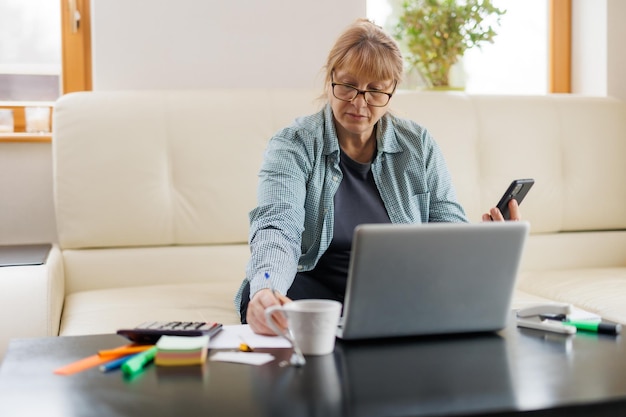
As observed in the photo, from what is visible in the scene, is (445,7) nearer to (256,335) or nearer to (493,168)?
(493,168)

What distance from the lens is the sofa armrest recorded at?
1.84m

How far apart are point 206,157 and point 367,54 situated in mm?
815

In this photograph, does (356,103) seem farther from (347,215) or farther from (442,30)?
(442,30)

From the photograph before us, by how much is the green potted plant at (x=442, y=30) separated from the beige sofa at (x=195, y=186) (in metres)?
0.35

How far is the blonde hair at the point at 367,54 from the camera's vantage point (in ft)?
5.85

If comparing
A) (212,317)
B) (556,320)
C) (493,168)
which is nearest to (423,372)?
(556,320)

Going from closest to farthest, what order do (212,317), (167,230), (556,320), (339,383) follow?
(339,383)
(556,320)
(212,317)
(167,230)

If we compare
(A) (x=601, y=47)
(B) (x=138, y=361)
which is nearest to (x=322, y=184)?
(B) (x=138, y=361)

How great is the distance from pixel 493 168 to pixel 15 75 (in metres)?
1.63

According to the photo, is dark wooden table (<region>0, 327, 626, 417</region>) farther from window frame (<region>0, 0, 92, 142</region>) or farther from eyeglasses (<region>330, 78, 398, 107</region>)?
Result: window frame (<region>0, 0, 92, 142</region>)

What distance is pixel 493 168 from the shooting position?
2672mm

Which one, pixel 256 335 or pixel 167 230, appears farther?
pixel 167 230

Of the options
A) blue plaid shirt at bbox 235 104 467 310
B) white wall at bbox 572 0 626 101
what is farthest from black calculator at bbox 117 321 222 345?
white wall at bbox 572 0 626 101

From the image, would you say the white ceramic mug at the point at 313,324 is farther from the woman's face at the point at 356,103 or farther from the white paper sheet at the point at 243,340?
the woman's face at the point at 356,103
